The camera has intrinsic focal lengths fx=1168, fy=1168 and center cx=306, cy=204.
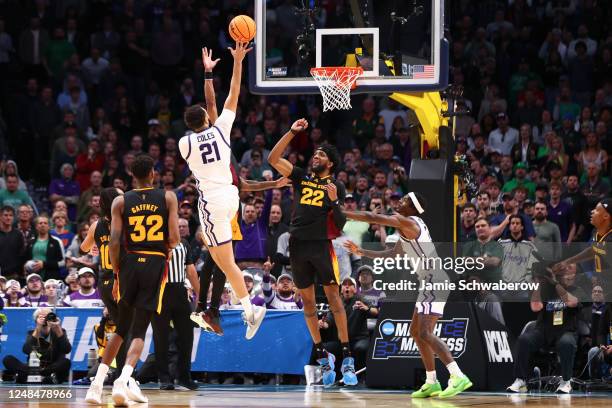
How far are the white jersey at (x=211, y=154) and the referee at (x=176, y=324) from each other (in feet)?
8.17

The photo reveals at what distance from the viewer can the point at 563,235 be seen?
741 inches

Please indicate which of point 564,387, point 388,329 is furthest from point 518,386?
point 388,329

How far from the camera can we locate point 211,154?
1216cm

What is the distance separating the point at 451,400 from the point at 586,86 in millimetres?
11445

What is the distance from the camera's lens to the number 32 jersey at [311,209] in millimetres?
13703

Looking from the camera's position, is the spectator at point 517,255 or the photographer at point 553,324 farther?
the spectator at point 517,255

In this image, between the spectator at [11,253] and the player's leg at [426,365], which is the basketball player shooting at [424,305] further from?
the spectator at [11,253]

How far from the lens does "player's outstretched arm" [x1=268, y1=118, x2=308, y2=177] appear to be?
12938mm

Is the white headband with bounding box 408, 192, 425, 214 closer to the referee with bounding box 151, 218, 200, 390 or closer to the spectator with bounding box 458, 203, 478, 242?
the referee with bounding box 151, 218, 200, 390

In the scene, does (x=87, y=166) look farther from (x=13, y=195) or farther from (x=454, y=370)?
(x=454, y=370)

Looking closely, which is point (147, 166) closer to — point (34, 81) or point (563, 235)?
point (563, 235)

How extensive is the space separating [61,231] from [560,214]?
834 centimetres

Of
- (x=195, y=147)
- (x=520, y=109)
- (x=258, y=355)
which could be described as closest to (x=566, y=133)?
(x=520, y=109)

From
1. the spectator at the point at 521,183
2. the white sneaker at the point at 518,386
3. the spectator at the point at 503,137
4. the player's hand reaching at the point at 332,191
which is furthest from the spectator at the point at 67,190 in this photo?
the white sneaker at the point at 518,386
